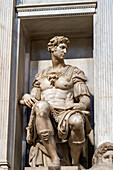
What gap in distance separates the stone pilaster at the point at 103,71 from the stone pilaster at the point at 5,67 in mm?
1590

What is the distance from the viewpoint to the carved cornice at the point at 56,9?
11.6 m

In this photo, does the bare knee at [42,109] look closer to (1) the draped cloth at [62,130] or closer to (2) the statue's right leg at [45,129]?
(2) the statue's right leg at [45,129]

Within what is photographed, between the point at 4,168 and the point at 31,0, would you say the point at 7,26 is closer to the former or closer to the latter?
the point at 31,0

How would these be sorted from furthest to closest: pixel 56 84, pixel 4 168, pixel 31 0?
pixel 31 0
pixel 56 84
pixel 4 168

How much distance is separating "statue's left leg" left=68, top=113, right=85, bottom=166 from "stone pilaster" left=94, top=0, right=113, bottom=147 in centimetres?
37

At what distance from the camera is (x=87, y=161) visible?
1090cm

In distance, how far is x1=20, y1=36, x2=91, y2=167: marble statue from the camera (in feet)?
33.9

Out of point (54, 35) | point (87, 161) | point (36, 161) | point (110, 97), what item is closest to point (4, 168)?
point (36, 161)

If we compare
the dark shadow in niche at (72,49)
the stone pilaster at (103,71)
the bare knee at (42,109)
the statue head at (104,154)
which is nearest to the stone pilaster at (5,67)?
the bare knee at (42,109)

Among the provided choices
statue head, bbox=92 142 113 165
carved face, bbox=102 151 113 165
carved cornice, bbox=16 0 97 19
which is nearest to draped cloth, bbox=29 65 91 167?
statue head, bbox=92 142 113 165

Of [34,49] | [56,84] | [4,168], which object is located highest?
[34,49]

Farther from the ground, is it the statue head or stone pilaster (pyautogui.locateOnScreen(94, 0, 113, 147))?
stone pilaster (pyautogui.locateOnScreen(94, 0, 113, 147))

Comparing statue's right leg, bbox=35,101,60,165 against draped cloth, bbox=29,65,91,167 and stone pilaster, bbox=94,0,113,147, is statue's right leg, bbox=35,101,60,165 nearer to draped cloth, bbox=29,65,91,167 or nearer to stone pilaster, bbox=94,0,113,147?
draped cloth, bbox=29,65,91,167

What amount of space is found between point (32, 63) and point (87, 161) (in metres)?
2.51
